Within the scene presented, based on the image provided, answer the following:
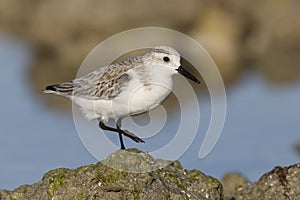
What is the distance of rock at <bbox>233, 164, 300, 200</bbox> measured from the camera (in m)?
9.60

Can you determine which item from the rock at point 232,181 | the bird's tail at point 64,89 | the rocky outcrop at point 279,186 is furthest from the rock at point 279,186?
the bird's tail at point 64,89

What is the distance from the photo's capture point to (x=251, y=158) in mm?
16391

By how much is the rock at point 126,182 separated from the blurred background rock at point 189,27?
16756 millimetres

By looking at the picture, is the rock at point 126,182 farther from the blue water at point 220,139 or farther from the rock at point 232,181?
the blue water at point 220,139

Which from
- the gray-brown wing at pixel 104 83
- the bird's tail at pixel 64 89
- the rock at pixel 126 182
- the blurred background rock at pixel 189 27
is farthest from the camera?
the blurred background rock at pixel 189 27

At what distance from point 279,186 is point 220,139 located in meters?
7.83

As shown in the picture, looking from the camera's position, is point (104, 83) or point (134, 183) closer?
point (134, 183)

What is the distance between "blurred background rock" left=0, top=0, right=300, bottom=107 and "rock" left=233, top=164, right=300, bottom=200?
52.5 ft

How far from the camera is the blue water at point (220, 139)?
1570 centimetres

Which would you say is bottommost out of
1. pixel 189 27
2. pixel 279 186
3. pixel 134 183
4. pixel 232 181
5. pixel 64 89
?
pixel 134 183

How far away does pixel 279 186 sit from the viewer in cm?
972

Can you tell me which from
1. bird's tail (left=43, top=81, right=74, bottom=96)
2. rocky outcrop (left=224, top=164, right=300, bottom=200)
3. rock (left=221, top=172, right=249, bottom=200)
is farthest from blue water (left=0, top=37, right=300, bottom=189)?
rocky outcrop (left=224, top=164, right=300, bottom=200)

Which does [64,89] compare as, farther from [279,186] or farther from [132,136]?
[279,186]

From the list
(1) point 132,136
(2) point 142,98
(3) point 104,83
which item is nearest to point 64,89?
(3) point 104,83
